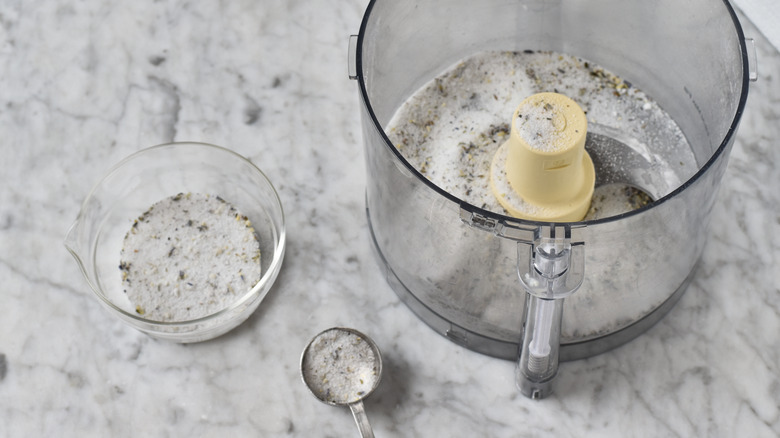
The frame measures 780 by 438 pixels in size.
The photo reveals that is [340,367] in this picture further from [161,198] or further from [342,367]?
[161,198]

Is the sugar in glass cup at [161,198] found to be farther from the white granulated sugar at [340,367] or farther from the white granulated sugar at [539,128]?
the white granulated sugar at [539,128]

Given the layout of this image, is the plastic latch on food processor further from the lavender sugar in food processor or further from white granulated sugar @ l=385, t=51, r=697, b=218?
white granulated sugar @ l=385, t=51, r=697, b=218

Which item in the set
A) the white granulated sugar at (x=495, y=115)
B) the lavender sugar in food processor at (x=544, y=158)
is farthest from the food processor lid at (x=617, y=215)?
the white granulated sugar at (x=495, y=115)

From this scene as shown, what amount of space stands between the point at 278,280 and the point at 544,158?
25 centimetres

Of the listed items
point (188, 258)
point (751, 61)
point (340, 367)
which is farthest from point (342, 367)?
point (751, 61)

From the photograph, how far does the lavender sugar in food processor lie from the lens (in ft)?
2.21

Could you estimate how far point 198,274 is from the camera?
835 mm

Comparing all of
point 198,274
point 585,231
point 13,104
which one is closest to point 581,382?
point 585,231

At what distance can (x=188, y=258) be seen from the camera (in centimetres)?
84

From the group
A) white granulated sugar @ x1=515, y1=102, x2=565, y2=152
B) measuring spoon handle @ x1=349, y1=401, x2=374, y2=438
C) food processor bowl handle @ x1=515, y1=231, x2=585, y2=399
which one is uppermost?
white granulated sugar @ x1=515, y1=102, x2=565, y2=152

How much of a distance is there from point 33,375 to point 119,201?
16 centimetres

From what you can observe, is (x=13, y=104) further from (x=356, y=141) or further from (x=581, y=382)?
(x=581, y=382)

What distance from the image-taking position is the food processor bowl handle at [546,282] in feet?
2.03

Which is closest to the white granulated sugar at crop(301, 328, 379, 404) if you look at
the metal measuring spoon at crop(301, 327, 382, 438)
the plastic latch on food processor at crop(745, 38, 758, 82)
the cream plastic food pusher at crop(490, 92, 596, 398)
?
the metal measuring spoon at crop(301, 327, 382, 438)
